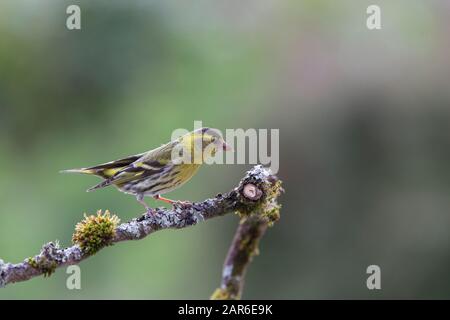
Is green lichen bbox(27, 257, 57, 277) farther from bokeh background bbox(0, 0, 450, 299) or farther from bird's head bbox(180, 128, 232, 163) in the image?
bokeh background bbox(0, 0, 450, 299)

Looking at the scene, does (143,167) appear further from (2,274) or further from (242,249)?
(2,274)

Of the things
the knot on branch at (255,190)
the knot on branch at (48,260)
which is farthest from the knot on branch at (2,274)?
the knot on branch at (255,190)

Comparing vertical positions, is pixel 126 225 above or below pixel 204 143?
below

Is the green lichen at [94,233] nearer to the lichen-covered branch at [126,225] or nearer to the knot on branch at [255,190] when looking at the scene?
the lichen-covered branch at [126,225]

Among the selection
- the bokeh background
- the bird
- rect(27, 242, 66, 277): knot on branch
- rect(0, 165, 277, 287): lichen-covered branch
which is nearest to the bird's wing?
the bird

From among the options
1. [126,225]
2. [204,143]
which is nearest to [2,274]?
[126,225]

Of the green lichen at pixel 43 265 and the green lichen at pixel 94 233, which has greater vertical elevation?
the green lichen at pixel 94 233
